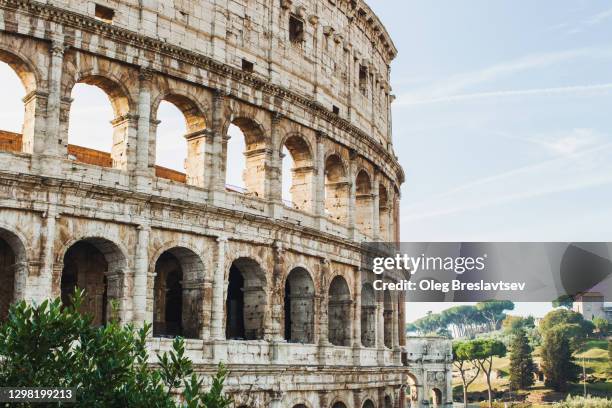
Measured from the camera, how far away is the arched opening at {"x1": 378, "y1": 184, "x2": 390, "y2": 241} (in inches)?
1312

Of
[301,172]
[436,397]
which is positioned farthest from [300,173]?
[436,397]

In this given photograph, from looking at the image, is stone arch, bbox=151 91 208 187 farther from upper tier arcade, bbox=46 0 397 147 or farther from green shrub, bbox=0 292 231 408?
green shrub, bbox=0 292 231 408

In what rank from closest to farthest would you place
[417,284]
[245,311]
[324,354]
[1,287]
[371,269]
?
[1,287] < [245,311] < [324,354] < [371,269] < [417,284]

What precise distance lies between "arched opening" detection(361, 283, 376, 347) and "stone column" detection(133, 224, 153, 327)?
11.2m

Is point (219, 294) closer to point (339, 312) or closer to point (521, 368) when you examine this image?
point (339, 312)

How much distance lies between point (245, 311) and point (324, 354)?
327 cm

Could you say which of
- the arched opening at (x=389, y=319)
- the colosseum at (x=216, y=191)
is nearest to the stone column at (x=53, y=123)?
the colosseum at (x=216, y=191)

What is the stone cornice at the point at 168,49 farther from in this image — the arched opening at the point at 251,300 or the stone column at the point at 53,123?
the arched opening at the point at 251,300

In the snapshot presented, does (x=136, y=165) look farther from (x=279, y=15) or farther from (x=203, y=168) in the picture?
(x=279, y=15)

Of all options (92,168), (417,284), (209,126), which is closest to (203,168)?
(209,126)

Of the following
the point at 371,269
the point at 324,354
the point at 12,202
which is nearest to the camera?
the point at 12,202

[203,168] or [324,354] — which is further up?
[203,168]

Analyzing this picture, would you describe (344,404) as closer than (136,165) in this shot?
No

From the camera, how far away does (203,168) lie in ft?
74.7
